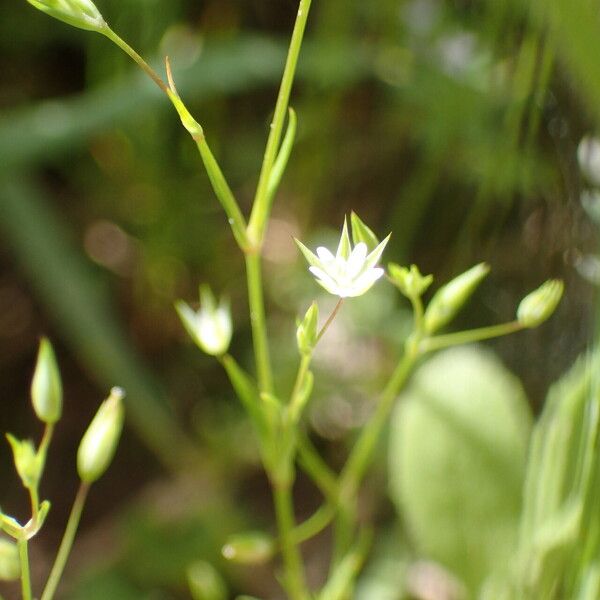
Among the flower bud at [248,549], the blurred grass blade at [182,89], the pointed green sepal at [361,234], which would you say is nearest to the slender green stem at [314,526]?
Answer: the flower bud at [248,549]

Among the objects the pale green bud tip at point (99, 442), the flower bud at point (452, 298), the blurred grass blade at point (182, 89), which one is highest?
the blurred grass blade at point (182, 89)

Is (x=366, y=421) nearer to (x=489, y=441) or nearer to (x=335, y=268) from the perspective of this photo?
(x=489, y=441)

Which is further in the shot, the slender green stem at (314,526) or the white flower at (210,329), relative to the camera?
the slender green stem at (314,526)

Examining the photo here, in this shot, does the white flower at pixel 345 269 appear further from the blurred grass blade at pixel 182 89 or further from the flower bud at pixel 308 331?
the blurred grass blade at pixel 182 89

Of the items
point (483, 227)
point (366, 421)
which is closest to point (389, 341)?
point (366, 421)

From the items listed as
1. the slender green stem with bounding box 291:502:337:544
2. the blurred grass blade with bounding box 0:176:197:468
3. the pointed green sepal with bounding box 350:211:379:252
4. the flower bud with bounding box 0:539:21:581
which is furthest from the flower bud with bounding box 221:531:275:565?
the blurred grass blade with bounding box 0:176:197:468
